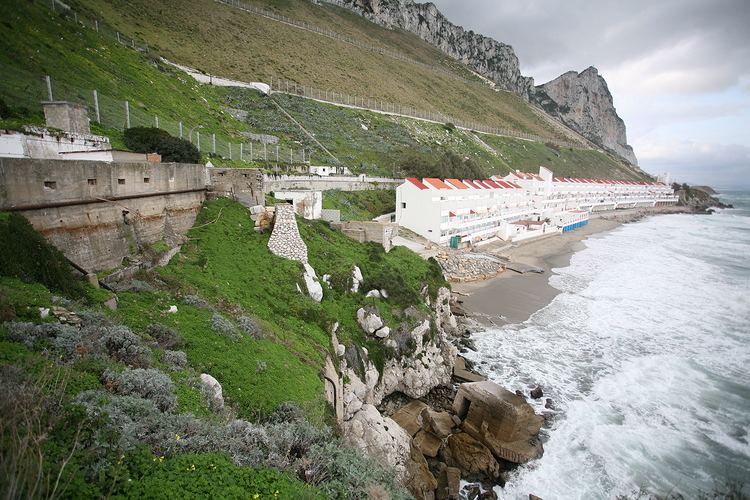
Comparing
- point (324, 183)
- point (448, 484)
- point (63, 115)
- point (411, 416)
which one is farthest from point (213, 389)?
point (324, 183)

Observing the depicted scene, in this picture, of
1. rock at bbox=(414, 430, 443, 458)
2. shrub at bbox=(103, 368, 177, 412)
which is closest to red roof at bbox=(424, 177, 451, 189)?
Answer: rock at bbox=(414, 430, 443, 458)

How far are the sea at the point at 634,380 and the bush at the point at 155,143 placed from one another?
2262cm

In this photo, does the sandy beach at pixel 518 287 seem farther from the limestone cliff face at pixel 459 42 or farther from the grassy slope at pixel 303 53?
the limestone cliff face at pixel 459 42

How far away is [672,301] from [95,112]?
157 feet

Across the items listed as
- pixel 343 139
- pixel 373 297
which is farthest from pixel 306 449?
pixel 343 139

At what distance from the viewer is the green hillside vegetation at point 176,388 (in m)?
5.27

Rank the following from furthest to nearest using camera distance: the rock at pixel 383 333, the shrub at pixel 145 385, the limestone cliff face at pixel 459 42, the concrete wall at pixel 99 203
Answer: the limestone cliff face at pixel 459 42 < the rock at pixel 383 333 < the concrete wall at pixel 99 203 < the shrub at pixel 145 385

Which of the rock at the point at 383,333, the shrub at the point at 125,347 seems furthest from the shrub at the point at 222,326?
the rock at the point at 383,333

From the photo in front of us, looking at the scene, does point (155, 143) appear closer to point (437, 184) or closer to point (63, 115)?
point (63, 115)

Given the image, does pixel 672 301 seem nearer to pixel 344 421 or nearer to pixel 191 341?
pixel 344 421

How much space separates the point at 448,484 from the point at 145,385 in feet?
38.2

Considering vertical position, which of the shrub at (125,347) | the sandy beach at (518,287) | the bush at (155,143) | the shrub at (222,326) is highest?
the bush at (155,143)

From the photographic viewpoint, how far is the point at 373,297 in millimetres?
20172

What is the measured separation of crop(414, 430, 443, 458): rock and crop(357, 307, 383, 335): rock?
5300 millimetres
